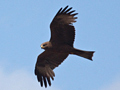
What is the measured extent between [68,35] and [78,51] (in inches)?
26.9

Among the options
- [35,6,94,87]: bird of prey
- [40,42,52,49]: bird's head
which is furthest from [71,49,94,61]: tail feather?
[40,42,52,49]: bird's head

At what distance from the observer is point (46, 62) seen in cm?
1382

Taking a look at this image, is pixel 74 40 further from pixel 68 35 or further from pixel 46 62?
pixel 46 62

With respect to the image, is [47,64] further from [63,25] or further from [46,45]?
[63,25]

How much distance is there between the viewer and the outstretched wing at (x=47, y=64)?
1350cm

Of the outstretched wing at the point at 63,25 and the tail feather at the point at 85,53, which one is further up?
the outstretched wing at the point at 63,25

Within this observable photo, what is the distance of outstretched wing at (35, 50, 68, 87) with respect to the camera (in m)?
13.5

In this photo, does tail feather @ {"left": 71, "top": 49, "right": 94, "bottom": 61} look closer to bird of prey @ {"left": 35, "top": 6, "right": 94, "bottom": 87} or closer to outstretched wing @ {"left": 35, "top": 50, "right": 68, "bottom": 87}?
bird of prey @ {"left": 35, "top": 6, "right": 94, "bottom": 87}

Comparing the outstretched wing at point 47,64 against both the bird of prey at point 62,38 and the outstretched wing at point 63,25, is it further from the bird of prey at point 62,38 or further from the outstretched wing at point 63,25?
the outstretched wing at point 63,25

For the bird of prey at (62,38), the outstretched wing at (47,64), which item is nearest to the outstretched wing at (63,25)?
the bird of prey at (62,38)

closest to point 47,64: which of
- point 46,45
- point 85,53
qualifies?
point 46,45

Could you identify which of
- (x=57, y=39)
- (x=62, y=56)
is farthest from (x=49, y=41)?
(x=62, y=56)

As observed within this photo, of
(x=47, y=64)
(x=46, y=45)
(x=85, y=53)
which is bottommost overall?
(x=85, y=53)

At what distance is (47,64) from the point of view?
13.8 meters
